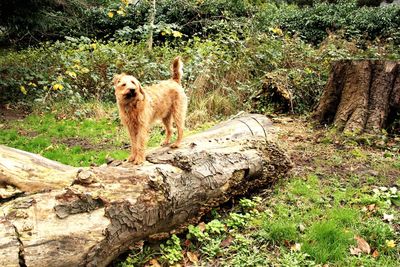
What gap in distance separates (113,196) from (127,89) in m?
1.35

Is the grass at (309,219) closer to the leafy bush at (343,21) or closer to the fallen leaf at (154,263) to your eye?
the fallen leaf at (154,263)

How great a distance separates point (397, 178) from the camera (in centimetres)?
558

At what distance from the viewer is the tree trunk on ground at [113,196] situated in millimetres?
3230

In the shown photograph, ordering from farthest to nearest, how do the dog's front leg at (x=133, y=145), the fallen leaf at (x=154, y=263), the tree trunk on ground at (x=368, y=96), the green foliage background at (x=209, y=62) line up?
the green foliage background at (x=209, y=62), the tree trunk on ground at (x=368, y=96), the dog's front leg at (x=133, y=145), the fallen leaf at (x=154, y=263)

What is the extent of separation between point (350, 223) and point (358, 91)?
3.73 metres

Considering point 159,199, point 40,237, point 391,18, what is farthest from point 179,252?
point 391,18

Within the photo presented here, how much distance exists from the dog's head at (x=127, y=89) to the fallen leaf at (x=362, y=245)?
3004 millimetres

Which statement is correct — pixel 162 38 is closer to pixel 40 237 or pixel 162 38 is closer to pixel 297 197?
pixel 297 197

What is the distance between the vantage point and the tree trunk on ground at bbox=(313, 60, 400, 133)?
285 inches

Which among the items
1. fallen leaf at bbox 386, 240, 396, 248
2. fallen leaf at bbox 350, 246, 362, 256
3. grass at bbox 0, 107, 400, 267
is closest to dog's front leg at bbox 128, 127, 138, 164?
grass at bbox 0, 107, 400, 267

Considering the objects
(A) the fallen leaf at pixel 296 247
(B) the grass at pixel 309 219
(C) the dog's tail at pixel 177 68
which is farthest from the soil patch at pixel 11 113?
(A) the fallen leaf at pixel 296 247

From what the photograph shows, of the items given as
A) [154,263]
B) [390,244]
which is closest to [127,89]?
[154,263]

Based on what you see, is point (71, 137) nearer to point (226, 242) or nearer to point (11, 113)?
point (11, 113)

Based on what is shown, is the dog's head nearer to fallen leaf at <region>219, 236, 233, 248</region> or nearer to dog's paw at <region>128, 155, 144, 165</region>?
dog's paw at <region>128, 155, 144, 165</region>
